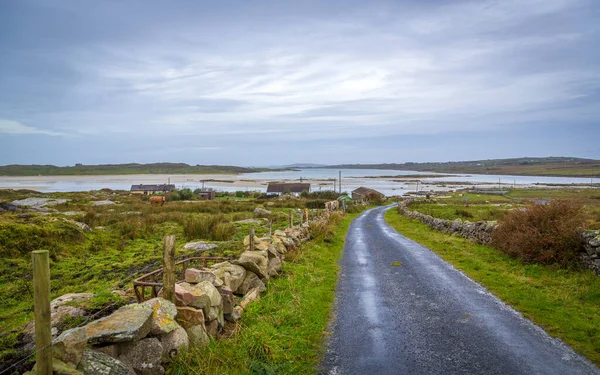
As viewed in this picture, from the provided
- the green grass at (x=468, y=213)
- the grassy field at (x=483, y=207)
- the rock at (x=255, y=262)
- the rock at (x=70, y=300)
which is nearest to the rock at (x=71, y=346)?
the rock at (x=70, y=300)

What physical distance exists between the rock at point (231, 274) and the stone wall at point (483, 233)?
399 inches

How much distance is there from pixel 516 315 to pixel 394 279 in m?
4.16

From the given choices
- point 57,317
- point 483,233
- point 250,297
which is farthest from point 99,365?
point 483,233

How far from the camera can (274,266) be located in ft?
41.2

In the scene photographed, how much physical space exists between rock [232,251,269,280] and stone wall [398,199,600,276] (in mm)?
9533

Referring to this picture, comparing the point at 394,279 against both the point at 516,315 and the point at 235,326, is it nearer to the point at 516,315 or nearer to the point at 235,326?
Result: the point at 516,315

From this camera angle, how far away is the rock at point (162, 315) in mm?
5778

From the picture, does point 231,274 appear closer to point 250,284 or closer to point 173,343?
point 250,284

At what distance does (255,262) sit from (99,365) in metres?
6.24

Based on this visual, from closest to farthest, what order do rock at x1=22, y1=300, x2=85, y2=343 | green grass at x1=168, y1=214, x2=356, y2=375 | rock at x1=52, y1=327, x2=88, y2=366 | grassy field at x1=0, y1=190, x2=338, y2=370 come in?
rock at x1=52, y1=327, x2=88, y2=366 → green grass at x1=168, y1=214, x2=356, y2=375 → rock at x1=22, y1=300, x2=85, y2=343 → grassy field at x1=0, y1=190, x2=338, y2=370

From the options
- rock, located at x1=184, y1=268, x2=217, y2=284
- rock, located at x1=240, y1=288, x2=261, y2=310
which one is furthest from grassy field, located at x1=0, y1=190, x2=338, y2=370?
rock, located at x1=240, y1=288, x2=261, y2=310

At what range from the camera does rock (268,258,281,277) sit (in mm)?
12191

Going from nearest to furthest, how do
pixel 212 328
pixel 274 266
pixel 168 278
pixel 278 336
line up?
pixel 168 278 < pixel 212 328 < pixel 278 336 < pixel 274 266

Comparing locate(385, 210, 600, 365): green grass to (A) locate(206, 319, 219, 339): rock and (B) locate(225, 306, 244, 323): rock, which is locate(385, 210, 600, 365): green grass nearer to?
(B) locate(225, 306, 244, 323): rock
